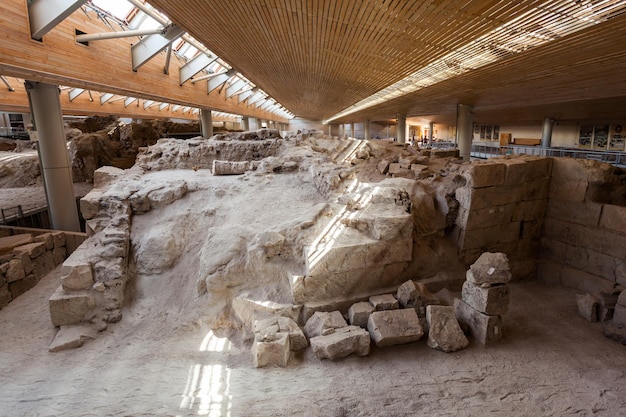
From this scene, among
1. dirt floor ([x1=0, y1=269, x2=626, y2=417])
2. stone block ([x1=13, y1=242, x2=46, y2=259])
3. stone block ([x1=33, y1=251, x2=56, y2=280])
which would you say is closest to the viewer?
dirt floor ([x1=0, y1=269, x2=626, y2=417])

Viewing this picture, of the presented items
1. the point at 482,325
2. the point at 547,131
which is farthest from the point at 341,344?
the point at 547,131

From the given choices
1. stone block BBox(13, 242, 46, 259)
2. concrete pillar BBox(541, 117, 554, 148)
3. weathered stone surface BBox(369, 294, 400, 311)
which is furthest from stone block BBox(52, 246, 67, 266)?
concrete pillar BBox(541, 117, 554, 148)

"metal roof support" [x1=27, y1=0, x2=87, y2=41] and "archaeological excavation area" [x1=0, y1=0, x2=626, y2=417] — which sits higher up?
"metal roof support" [x1=27, y1=0, x2=87, y2=41]

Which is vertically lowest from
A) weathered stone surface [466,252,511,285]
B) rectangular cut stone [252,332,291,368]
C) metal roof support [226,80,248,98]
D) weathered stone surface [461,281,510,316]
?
rectangular cut stone [252,332,291,368]

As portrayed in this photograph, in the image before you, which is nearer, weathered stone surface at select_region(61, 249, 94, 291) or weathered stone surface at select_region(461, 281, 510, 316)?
weathered stone surface at select_region(461, 281, 510, 316)

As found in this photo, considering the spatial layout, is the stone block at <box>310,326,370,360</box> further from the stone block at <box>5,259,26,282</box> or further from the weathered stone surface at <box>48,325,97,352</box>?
→ the stone block at <box>5,259,26,282</box>

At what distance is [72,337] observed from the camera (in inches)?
204

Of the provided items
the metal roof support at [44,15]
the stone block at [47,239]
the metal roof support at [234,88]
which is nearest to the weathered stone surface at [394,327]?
the metal roof support at [44,15]

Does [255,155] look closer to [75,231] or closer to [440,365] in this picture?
[75,231]

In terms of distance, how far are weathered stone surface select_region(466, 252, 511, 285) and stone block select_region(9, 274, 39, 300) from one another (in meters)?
9.60

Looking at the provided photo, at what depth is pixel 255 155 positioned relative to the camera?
35.7 feet

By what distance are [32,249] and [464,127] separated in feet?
51.6

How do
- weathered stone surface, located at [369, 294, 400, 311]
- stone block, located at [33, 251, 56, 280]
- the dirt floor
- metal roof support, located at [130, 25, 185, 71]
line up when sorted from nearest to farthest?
1. the dirt floor
2. weathered stone surface, located at [369, 294, 400, 311]
3. stone block, located at [33, 251, 56, 280]
4. metal roof support, located at [130, 25, 185, 71]

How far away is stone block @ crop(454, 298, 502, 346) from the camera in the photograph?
4836mm
